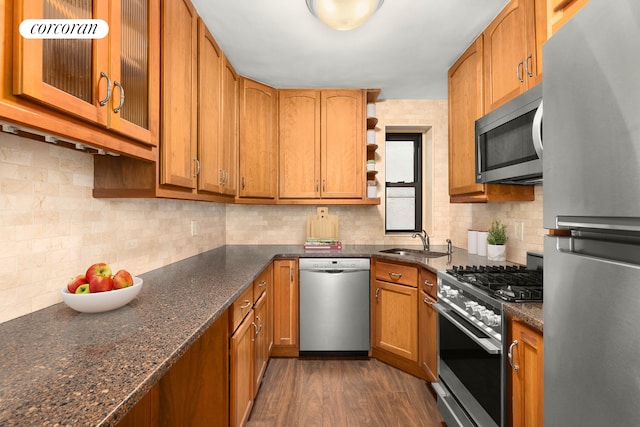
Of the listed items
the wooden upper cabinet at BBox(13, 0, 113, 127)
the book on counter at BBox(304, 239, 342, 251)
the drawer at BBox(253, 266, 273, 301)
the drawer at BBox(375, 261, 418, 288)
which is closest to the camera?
the wooden upper cabinet at BBox(13, 0, 113, 127)

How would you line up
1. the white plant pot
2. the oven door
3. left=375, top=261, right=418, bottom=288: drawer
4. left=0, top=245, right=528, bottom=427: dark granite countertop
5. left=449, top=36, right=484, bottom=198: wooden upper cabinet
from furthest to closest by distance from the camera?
left=375, top=261, right=418, bottom=288: drawer → the white plant pot → left=449, top=36, right=484, bottom=198: wooden upper cabinet → the oven door → left=0, top=245, right=528, bottom=427: dark granite countertop

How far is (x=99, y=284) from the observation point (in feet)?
3.61

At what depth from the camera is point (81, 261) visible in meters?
1.33

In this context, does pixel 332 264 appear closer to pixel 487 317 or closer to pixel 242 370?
pixel 242 370

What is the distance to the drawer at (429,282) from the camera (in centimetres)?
212

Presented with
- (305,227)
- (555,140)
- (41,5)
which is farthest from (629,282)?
(305,227)

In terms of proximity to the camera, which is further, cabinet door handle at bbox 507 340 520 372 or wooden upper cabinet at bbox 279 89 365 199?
wooden upper cabinet at bbox 279 89 365 199

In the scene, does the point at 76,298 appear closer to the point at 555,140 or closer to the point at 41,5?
the point at 41,5

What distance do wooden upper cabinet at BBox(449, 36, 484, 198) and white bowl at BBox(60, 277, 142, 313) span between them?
2072 mm

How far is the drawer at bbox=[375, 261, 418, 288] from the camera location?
243 cm

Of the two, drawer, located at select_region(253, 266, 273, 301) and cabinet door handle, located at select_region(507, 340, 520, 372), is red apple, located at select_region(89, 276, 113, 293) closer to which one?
drawer, located at select_region(253, 266, 273, 301)

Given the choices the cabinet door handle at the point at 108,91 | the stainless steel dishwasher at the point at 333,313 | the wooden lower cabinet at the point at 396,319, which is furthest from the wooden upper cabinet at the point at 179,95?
the wooden lower cabinet at the point at 396,319

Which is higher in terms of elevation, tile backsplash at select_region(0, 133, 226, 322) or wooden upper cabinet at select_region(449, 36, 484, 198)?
wooden upper cabinet at select_region(449, 36, 484, 198)

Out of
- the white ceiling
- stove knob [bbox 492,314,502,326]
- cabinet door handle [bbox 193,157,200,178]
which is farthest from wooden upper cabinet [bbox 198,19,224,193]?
stove knob [bbox 492,314,502,326]
